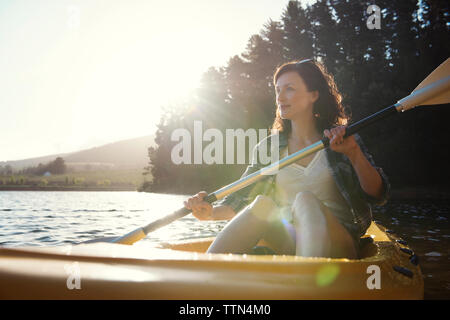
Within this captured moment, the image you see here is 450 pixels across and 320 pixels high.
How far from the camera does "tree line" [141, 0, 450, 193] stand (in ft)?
45.6

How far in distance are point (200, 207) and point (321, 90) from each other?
37.5 inches

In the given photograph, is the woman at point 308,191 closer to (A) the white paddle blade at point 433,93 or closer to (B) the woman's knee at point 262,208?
(B) the woman's knee at point 262,208

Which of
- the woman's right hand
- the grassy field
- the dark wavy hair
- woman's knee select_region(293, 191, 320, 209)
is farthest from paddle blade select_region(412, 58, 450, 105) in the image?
the grassy field

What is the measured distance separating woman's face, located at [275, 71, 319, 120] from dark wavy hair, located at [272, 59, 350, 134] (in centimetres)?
3

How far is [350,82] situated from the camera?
1502 cm

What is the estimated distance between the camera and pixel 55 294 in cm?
126

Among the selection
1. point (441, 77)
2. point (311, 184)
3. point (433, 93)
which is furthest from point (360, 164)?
point (441, 77)

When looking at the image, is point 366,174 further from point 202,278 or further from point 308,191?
point 202,278

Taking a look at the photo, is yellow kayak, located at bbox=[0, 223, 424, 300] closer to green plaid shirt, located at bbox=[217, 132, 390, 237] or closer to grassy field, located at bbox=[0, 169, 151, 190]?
green plaid shirt, located at bbox=[217, 132, 390, 237]

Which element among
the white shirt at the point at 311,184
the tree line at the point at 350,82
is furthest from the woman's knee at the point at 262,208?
the tree line at the point at 350,82

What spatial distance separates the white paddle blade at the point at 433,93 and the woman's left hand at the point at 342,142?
56 cm

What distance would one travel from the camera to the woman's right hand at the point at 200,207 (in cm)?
208

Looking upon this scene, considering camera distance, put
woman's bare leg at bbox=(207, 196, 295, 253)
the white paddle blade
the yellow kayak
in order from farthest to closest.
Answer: the white paddle blade → woman's bare leg at bbox=(207, 196, 295, 253) → the yellow kayak
